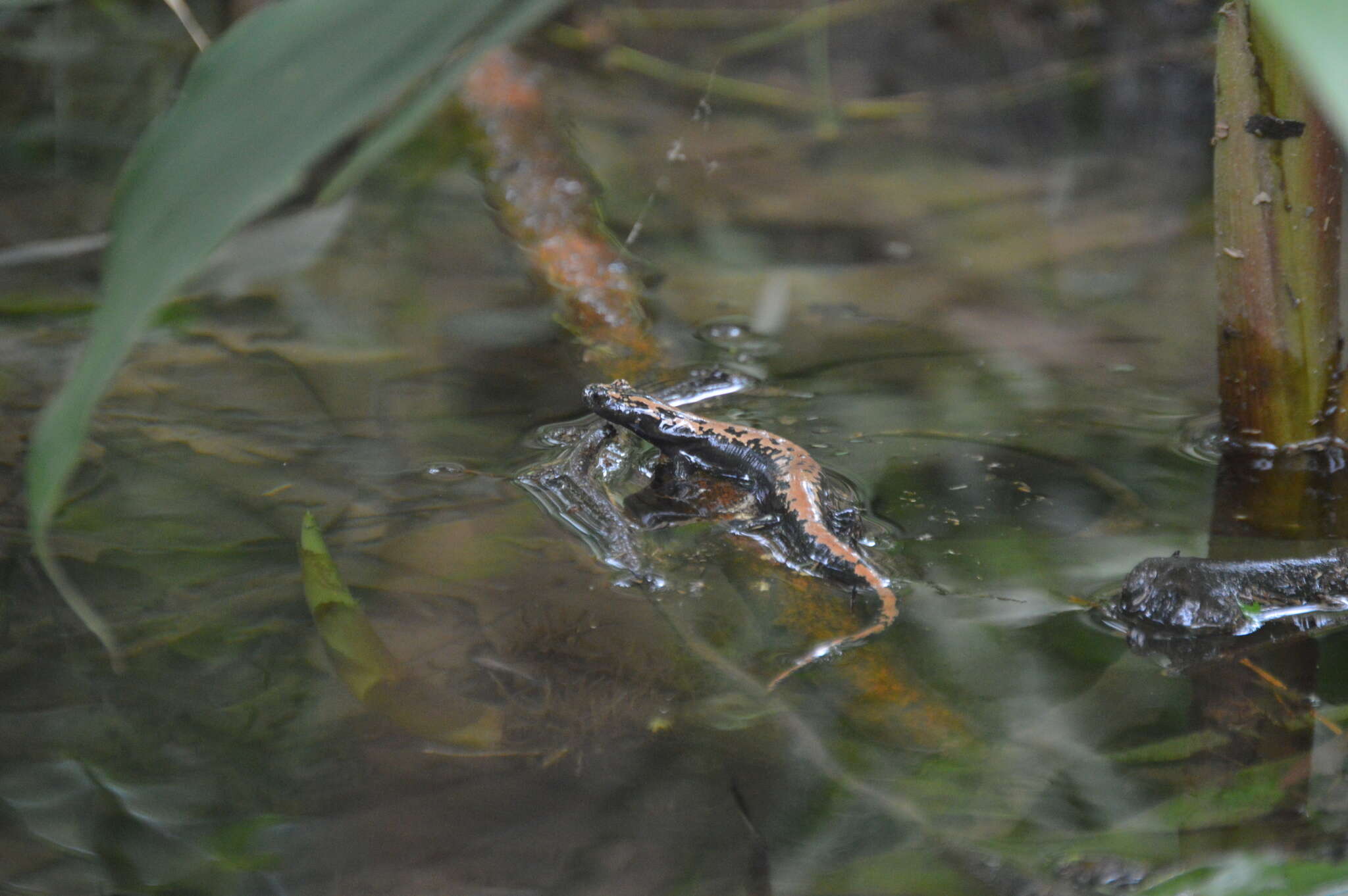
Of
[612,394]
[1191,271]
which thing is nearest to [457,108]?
[612,394]

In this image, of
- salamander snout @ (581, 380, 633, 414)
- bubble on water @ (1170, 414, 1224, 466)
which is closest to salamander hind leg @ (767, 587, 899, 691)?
salamander snout @ (581, 380, 633, 414)

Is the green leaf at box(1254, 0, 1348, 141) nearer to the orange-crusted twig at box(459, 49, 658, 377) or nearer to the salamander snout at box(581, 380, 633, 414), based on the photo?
the salamander snout at box(581, 380, 633, 414)

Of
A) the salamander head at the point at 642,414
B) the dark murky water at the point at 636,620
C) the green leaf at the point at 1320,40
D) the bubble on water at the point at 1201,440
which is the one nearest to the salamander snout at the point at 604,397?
the salamander head at the point at 642,414

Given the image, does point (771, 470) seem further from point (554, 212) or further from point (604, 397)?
point (554, 212)

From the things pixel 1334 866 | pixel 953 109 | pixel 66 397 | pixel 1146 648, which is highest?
pixel 66 397

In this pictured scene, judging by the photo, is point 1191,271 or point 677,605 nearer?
point 677,605

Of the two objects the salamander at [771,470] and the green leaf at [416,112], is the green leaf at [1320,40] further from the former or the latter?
the salamander at [771,470]

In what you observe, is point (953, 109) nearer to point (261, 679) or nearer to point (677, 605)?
point (677, 605)
